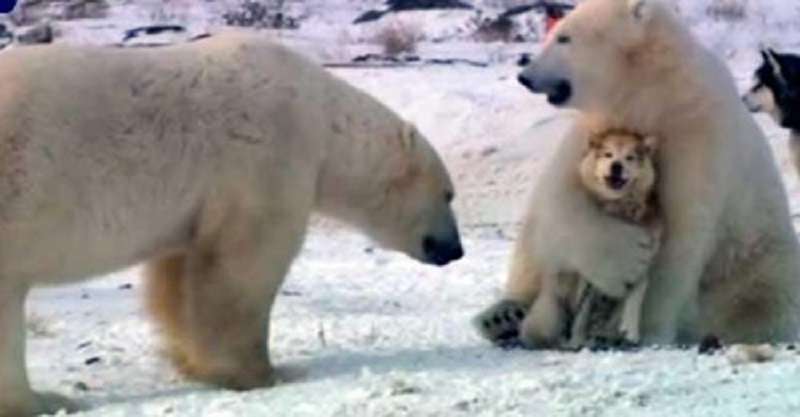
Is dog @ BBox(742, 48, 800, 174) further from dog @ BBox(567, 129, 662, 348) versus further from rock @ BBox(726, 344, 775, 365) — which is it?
rock @ BBox(726, 344, 775, 365)

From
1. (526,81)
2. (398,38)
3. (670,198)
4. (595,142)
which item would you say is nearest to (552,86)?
(526,81)

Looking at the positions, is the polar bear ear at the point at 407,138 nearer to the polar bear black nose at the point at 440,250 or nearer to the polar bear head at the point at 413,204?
the polar bear head at the point at 413,204

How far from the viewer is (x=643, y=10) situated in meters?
8.08

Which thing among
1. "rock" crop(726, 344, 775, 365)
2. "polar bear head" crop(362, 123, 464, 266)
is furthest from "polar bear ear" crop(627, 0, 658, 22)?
"rock" crop(726, 344, 775, 365)

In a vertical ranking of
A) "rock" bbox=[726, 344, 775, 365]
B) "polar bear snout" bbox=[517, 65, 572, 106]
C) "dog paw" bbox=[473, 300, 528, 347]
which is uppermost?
"polar bear snout" bbox=[517, 65, 572, 106]

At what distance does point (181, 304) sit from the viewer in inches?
302

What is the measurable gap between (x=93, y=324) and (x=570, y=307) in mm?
2401

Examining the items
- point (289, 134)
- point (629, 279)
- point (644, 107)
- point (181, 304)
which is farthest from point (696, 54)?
point (181, 304)

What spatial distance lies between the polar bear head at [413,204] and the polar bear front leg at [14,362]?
1.77 metres

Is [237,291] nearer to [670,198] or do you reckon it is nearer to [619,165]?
[619,165]

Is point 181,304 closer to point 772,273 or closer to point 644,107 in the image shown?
point 644,107

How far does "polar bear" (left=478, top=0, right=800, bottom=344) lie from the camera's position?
7848mm

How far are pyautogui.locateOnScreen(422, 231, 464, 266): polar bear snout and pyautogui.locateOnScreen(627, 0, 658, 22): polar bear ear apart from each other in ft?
3.82

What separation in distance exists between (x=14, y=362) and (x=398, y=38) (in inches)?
648
